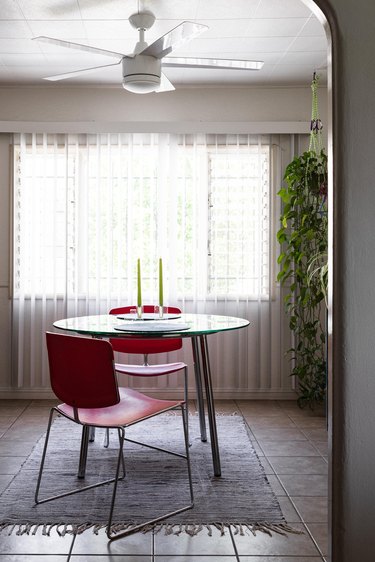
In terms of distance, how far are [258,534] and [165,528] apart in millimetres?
390

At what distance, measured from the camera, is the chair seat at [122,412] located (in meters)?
2.73

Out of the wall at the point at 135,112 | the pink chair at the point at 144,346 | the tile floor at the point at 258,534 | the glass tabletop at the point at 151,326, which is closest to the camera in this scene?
the tile floor at the point at 258,534

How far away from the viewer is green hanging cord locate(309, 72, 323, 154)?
467cm

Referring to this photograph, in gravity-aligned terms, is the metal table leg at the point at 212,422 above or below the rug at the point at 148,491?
above

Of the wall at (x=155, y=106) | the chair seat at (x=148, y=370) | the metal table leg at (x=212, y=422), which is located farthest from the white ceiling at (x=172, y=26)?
the chair seat at (x=148, y=370)

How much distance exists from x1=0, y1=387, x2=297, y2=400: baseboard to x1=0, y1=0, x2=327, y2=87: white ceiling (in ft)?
8.25

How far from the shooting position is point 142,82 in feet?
10.8

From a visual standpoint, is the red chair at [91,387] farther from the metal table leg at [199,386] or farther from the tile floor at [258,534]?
the metal table leg at [199,386]

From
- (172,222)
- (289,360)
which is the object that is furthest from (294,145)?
(289,360)

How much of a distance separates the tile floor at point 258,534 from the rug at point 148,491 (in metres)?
0.06

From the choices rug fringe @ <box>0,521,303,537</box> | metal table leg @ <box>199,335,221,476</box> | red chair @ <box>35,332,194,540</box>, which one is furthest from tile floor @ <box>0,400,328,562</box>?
metal table leg @ <box>199,335,221,476</box>

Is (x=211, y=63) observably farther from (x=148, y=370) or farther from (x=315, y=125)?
(x=148, y=370)

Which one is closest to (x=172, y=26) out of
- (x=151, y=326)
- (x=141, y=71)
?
(x=141, y=71)

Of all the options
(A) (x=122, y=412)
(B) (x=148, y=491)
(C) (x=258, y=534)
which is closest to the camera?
(C) (x=258, y=534)
